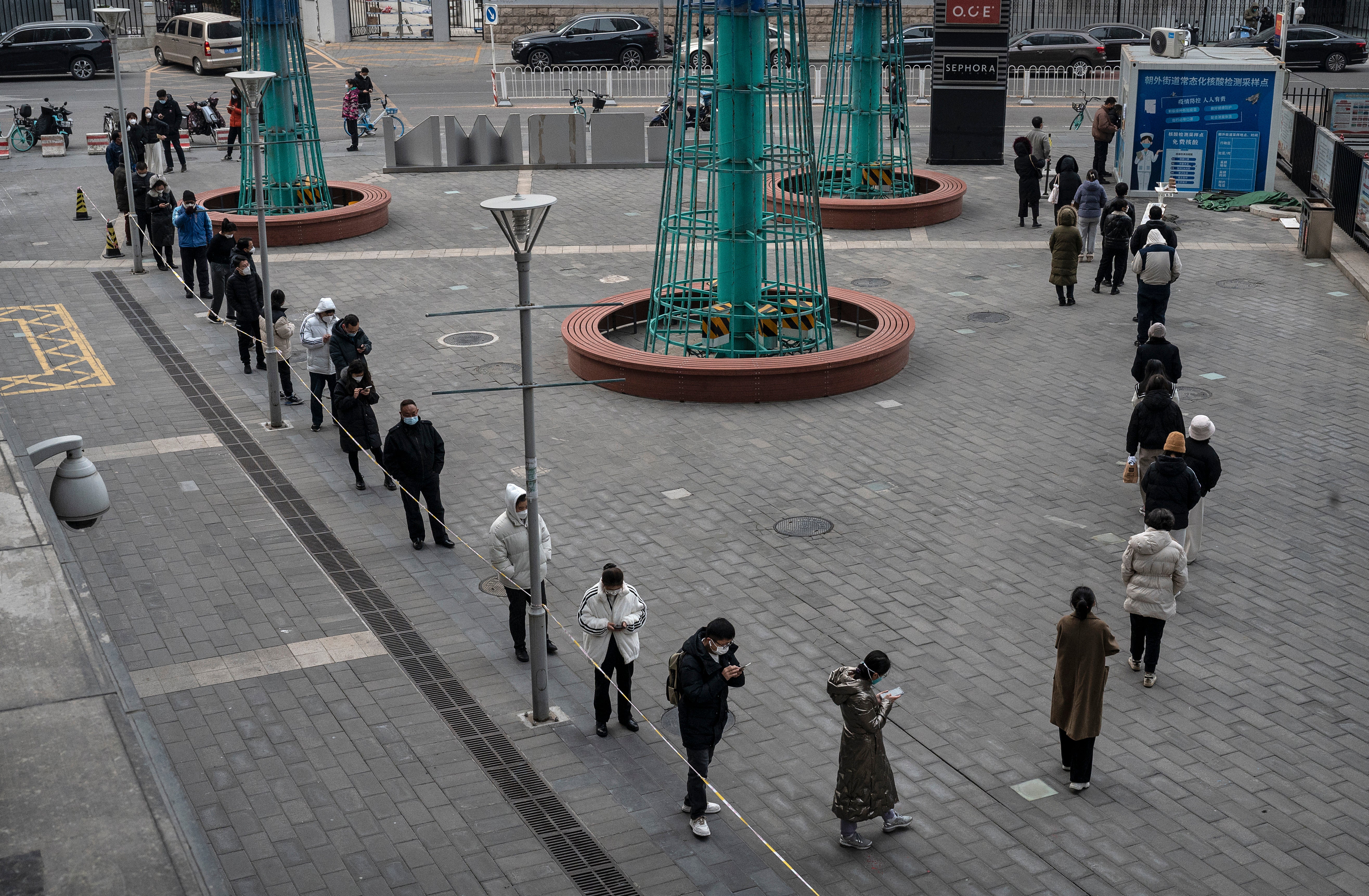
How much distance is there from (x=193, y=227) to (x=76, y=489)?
12.5 m

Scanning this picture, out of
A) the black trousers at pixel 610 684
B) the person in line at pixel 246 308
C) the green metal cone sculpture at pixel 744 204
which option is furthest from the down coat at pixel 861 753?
the person in line at pixel 246 308

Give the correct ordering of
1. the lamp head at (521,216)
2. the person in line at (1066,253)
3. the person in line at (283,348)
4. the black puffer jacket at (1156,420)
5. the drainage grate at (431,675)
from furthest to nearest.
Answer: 1. the person in line at (1066,253)
2. the person in line at (283,348)
3. the black puffer jacket at (1156,420)
4. the lamp head at (521,216)
5. the drainage grate at (431,675)

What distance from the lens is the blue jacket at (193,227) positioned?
20438 millimetres

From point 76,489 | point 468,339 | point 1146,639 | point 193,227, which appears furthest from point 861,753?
point 193,227

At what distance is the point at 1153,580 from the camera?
1015 cm

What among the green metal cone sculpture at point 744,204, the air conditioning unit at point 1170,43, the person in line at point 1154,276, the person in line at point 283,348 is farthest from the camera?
the air conditioning unit at point 1170,43

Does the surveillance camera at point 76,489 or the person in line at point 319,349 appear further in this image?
the person in line at point 319,349

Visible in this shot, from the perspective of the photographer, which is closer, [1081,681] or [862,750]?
[862,750]

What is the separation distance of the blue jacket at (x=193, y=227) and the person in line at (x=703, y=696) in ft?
47.2

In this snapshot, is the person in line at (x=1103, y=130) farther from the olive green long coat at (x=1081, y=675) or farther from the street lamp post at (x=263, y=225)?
the olive green long coat at (x=1081, y=675)

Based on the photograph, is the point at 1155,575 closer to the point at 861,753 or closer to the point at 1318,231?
the point at 861,753

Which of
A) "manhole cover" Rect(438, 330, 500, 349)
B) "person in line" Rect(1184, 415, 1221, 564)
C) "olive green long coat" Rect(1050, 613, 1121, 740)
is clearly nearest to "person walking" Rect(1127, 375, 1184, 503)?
"person in line" Rect(1184, 415, 1221, 564)

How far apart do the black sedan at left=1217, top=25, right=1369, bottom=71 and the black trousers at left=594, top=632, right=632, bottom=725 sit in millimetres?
39655

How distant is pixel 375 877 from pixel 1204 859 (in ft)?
16.3
